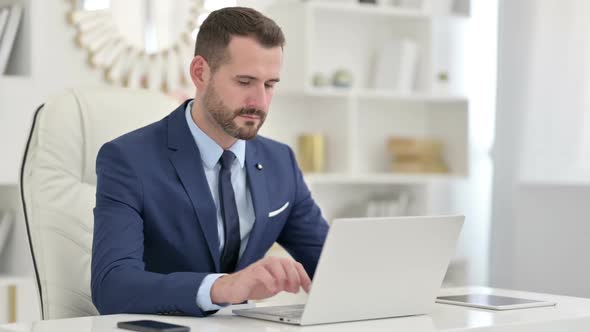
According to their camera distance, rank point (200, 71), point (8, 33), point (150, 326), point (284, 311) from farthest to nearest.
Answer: point (8, 33) < point (200, 71) < point (284, 311) < point (150, 326)

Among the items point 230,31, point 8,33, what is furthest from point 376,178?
point 230,31

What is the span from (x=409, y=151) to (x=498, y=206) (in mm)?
477

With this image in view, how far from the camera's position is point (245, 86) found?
1.95 m

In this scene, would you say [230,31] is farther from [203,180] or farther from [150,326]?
[150,326]

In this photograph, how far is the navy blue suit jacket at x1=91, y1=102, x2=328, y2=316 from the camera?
1687 millimetres

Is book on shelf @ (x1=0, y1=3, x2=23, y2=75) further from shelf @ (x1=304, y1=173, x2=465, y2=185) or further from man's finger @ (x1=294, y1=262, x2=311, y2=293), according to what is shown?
man's finger @ (x1=294, y1=262, x2=311, y2=293)

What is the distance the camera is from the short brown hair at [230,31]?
196cm

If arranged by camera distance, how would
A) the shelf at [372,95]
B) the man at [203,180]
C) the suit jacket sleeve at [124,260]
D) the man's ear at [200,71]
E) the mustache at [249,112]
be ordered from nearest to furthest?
1. the suit jacket sleeve at [124,260]
2. the man at [203,180]
3. the mustache at [249,112]
4. the man's ear at [200,71]
5. the shelf at [372,95]

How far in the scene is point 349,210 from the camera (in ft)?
14.6

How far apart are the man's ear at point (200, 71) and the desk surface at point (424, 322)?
0.57m

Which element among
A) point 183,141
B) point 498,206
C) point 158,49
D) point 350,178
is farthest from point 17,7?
point 498,206

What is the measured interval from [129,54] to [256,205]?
1.90 meters

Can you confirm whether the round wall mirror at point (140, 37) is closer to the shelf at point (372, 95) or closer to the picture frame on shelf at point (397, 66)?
the shelf at point (372, 95)

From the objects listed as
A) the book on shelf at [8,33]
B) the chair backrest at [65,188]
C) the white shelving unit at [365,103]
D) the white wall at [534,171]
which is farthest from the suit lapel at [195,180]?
the white wall at [534,171]
